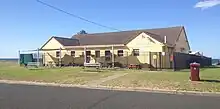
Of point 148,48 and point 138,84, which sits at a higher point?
point 148,48

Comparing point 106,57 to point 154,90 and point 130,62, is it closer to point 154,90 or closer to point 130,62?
point 130,62

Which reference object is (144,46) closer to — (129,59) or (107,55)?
(129,59)

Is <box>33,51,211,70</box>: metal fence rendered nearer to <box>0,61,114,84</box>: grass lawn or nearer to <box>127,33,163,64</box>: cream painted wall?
Answer: <box>127,33,163,64</box>: cream painted wall

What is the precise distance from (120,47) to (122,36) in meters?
6.18

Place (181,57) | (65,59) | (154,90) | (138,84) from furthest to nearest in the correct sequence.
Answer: (65,59)
(181,57)
(138,84)
(154,90)

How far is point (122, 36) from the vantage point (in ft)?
142

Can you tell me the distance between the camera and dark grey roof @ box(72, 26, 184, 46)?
40.2 m


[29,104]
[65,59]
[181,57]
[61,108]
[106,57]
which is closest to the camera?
[61,108]

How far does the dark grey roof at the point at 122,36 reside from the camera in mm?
40181

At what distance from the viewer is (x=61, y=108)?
9.31 metres

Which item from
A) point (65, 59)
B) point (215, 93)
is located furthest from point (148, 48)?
point (215, 93)

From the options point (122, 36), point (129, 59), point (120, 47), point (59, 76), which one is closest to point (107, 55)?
point (120, 47)

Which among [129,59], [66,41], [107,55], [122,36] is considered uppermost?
[122,36]

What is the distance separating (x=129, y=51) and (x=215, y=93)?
76.5 ft
